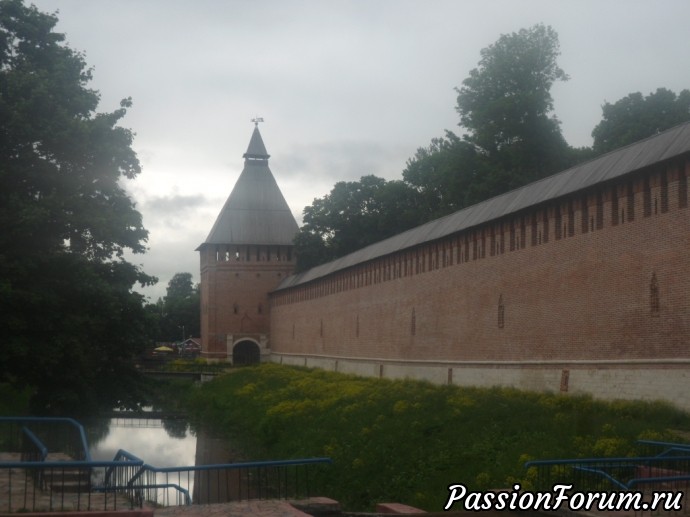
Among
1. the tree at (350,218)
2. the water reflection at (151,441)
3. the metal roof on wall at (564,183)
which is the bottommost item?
the water reflection at (151,441)

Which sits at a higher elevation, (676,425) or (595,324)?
(595,324)

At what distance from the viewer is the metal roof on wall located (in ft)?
49.6

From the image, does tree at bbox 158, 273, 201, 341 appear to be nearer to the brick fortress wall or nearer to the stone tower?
the stone tower

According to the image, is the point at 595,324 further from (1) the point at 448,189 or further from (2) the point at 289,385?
(1) the point at 448,189

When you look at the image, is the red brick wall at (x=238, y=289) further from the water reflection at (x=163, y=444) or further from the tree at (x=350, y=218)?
the water reflection at (x=163, y=444)

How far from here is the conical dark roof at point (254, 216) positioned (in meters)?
47.1

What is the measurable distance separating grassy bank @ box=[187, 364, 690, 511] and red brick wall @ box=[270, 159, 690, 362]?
1.12m

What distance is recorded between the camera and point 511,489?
1048cm

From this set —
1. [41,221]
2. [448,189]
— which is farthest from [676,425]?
[448,189]

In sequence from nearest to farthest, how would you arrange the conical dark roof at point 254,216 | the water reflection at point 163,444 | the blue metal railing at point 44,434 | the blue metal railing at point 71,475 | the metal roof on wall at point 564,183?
the blue metal railing at point 71,475 < the blue metal railing at point 44,434 < the metal roof on wall at point 564,183 < the water reflection at point 163,444 < the conical dark roof at point 254,216

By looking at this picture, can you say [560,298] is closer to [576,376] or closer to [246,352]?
[576,376]

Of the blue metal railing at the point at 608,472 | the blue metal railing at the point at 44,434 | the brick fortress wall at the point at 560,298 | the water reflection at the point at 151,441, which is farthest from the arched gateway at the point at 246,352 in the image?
the blue metal railing at the point at 608,472

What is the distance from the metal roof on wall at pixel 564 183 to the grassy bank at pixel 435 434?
3558mm

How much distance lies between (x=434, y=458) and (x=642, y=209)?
4.99m
